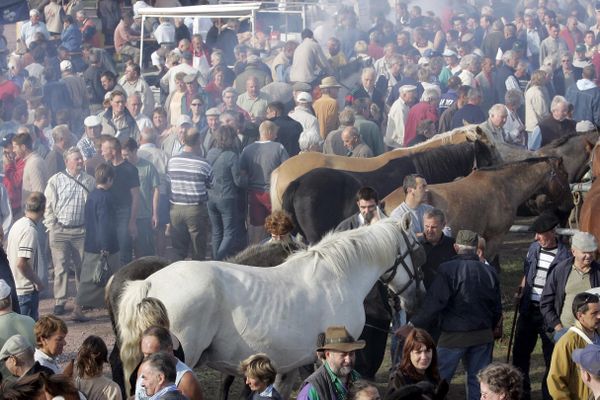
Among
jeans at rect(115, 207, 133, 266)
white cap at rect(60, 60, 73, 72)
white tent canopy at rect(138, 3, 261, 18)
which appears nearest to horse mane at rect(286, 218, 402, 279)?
jeans at rect(115, 207, 133, 266)

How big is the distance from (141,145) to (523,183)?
5.06 metres

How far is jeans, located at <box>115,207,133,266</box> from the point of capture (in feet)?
43.1

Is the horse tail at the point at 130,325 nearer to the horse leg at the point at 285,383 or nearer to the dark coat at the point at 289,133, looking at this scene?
the horse leg at the point at 285,383

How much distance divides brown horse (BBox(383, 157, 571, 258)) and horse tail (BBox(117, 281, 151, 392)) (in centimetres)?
417

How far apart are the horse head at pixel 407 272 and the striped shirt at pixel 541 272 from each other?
0.92 m

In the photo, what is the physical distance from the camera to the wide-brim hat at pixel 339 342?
23.3 feet

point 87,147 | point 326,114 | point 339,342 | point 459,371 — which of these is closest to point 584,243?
point 459,371

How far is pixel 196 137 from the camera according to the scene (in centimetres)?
1397

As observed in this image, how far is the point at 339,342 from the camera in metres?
7.15

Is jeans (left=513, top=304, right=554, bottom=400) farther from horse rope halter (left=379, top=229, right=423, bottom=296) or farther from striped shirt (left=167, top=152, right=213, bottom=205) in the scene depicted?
striped shirt (left=167, top=152, right=213, bottom=205)

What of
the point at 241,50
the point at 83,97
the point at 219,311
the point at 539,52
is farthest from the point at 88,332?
the point at 539,52

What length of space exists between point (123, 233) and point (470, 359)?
5430 mm

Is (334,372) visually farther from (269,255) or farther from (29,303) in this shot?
(29,303)

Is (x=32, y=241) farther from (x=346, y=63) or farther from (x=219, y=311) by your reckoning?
(x=346, y=63)
